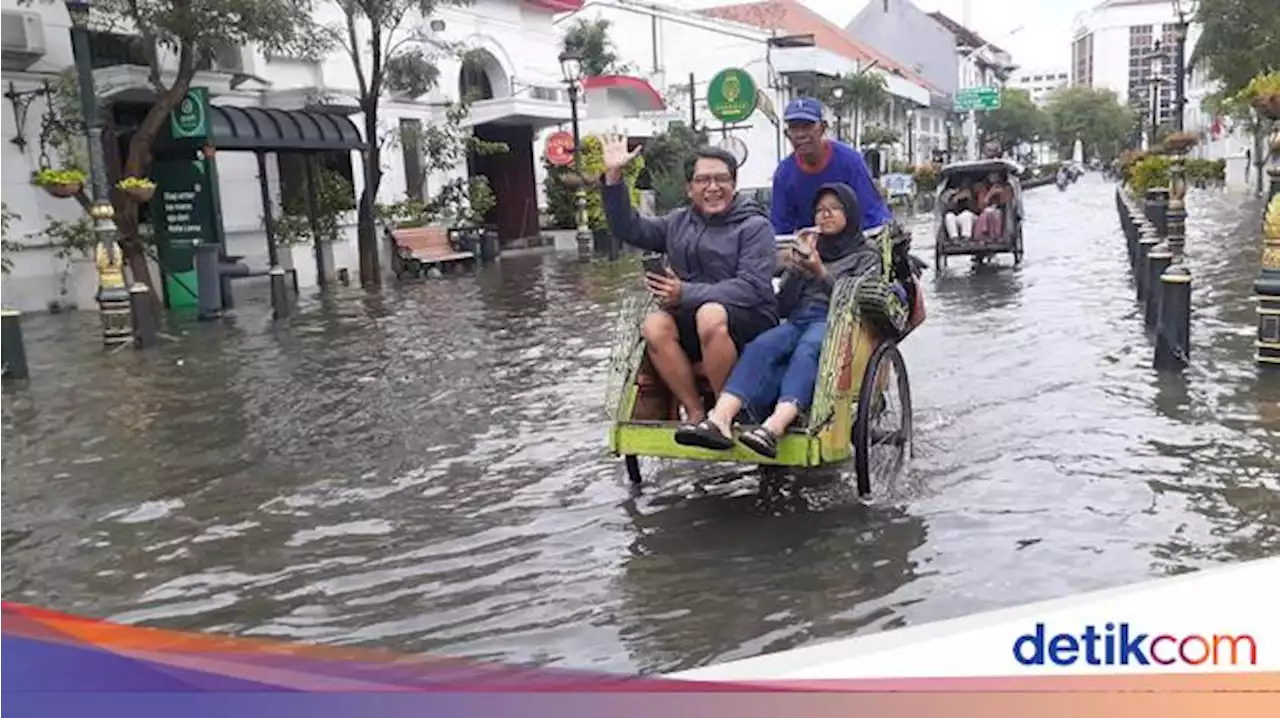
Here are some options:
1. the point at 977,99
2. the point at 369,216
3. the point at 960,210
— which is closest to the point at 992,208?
the point at 960,210

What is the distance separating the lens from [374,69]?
61.7 ft

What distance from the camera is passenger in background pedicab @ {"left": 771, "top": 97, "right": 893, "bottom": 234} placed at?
618cm

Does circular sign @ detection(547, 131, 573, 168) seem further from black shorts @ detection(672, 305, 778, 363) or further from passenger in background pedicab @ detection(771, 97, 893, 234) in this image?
black shorts @ detection(672, 305, 778, 363)

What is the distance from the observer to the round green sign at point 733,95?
32.0 m

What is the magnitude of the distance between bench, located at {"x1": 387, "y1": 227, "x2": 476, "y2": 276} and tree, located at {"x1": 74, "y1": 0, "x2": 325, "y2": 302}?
273 inches

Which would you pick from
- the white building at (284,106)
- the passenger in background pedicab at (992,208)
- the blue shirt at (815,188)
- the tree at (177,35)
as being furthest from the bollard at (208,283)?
the blue shirt at (815,188)

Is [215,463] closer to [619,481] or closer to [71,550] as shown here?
[71,550]

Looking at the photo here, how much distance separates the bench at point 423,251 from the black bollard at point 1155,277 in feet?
46.2

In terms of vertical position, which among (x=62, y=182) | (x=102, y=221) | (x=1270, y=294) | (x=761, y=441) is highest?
(x=62, y=182)

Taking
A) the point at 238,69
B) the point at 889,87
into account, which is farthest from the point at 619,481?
the point at 889,87

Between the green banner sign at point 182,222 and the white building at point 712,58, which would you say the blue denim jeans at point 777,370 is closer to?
the green banner sign at point 182,222

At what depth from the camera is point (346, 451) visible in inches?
299

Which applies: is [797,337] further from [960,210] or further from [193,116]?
[193,116]

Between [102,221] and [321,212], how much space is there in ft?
28.2
